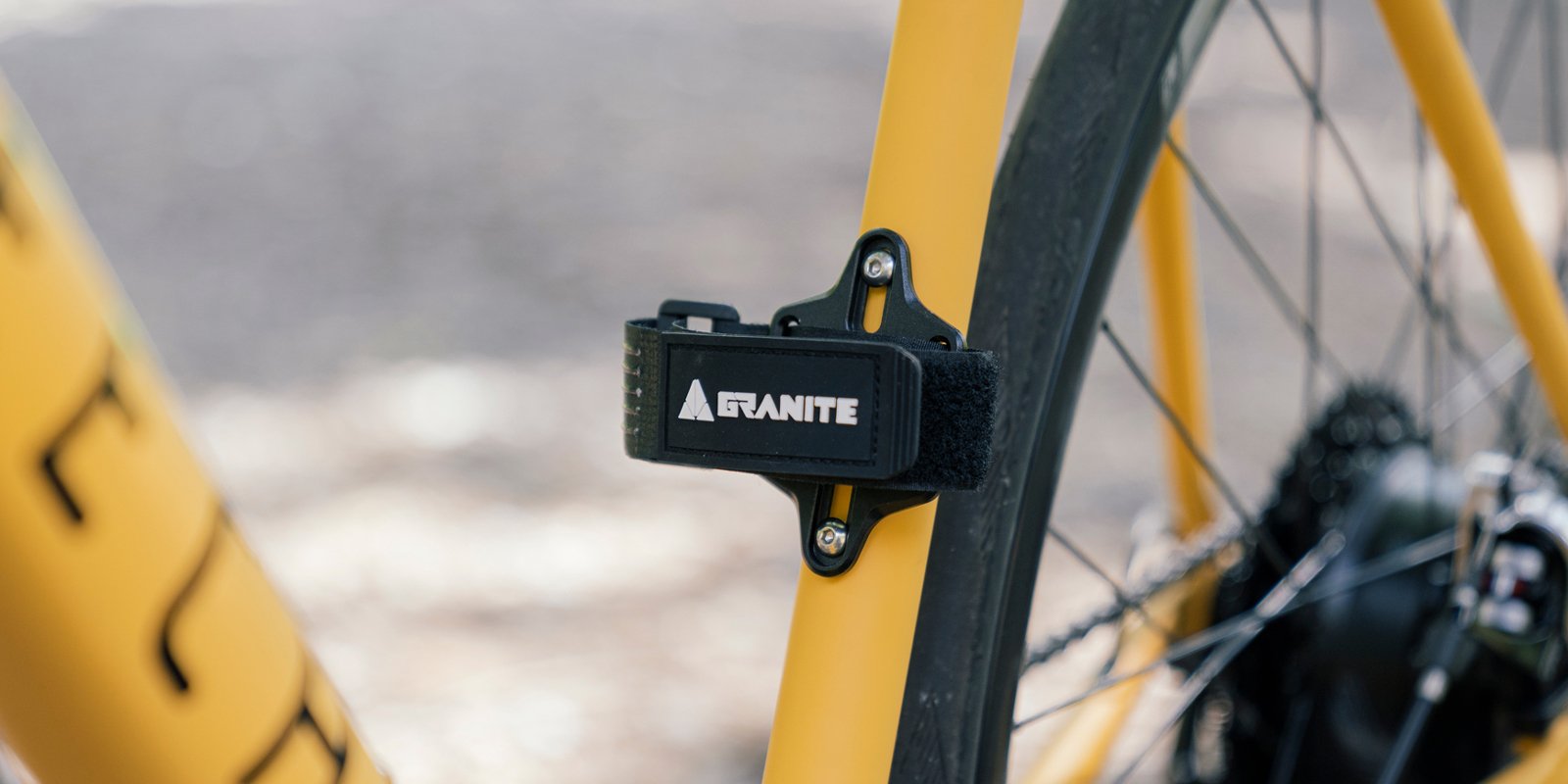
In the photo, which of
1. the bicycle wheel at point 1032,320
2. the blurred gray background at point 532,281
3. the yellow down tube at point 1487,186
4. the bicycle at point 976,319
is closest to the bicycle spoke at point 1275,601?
the yellow down tube at point 1487,186

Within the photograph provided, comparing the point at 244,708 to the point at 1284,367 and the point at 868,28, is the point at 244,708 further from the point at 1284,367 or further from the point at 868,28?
the point at 868,28

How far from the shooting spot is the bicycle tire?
427 millimetres

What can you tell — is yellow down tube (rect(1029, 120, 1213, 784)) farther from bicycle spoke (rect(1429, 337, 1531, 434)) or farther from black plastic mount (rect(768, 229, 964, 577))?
black plastic mount (rect(768, 229, 964, 577))

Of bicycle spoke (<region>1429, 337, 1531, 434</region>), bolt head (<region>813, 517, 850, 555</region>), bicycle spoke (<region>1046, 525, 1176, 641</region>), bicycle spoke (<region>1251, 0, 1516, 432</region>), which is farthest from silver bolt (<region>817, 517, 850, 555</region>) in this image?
bicycle spoke (<region>1429, 337, 1531, 434</region>)

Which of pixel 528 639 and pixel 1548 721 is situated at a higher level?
pixel 1548 721

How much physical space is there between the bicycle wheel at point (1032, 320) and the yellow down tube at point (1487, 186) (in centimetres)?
23

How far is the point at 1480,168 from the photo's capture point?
0.67m

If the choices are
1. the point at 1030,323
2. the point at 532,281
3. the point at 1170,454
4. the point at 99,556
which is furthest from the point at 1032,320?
the point at 532,281

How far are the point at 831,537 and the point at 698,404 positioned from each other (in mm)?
57

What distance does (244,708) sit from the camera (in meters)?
0.30

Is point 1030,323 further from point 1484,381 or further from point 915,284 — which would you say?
point 1484,381

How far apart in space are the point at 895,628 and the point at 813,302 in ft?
0.33

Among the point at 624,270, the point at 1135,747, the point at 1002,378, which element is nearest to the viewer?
the point at 1002,378

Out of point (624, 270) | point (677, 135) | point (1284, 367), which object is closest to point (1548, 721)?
point (1284, 367)
